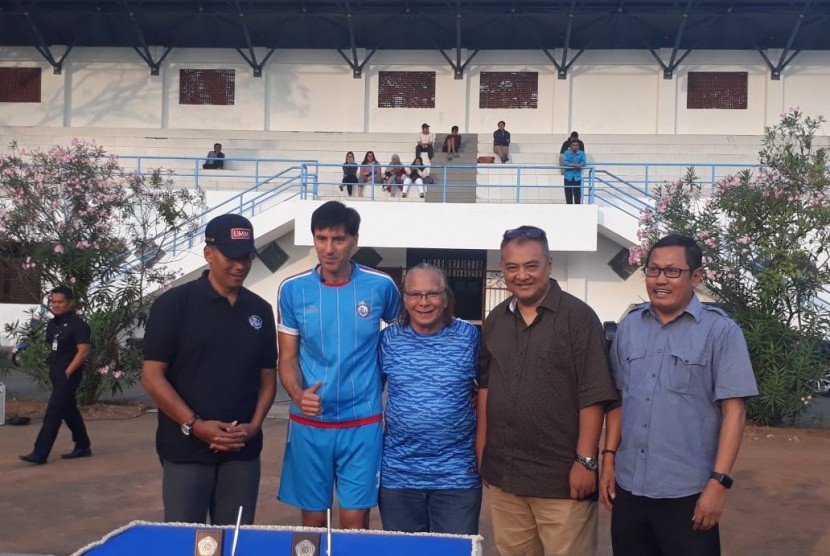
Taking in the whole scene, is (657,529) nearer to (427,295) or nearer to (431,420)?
(431,420)

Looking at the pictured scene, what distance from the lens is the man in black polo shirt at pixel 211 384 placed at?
395cm

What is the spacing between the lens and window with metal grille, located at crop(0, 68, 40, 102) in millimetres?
23766

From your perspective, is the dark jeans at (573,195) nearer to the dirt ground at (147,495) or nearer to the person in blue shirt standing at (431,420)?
the dirt ground at (147,495)

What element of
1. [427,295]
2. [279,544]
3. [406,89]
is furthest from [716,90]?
[279,544]

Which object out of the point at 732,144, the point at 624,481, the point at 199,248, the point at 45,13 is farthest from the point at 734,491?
the point at 45,13

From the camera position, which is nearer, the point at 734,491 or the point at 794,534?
the point at 794,534

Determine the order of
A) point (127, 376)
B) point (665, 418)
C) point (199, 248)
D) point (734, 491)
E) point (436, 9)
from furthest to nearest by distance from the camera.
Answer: point (436, 9)
point (199, 248)
point (127, 376)
point (734, 491)
point (665, 418)

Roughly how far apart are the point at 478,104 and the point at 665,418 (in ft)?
65.3

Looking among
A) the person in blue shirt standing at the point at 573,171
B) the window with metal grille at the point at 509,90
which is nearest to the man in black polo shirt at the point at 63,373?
the person in blue shirt standing at the point at 573,171

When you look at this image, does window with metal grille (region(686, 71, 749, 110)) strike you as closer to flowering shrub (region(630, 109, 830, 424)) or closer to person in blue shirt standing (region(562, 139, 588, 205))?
person in blue shirt standing (region(562, 139, 588, 205))

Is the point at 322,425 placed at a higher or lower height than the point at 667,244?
lower

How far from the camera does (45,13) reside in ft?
72.4

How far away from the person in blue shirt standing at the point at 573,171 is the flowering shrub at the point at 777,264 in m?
5.79

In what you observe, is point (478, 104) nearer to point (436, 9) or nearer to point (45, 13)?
point (436, 9)
